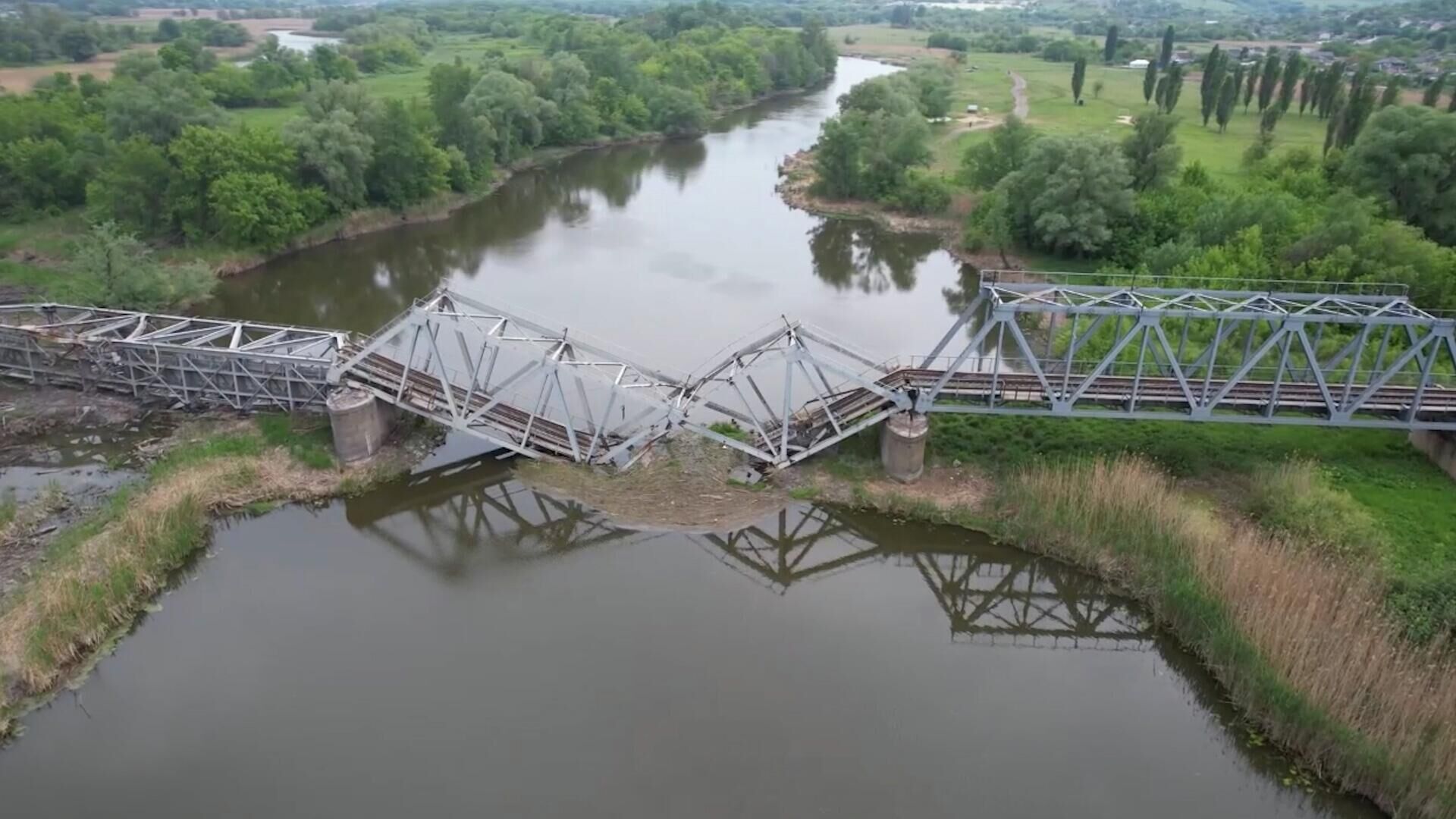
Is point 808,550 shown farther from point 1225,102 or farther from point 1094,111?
point 1094,111

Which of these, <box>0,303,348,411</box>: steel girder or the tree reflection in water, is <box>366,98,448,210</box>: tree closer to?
the tree reflection in water

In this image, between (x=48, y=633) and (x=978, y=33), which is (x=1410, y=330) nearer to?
(x=48, y=633)

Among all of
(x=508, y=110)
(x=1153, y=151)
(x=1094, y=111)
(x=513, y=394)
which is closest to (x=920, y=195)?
(x=1153, y=151)

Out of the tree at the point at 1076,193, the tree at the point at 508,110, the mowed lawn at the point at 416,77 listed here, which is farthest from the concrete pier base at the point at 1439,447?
the mowed lawn at the point at 416,77

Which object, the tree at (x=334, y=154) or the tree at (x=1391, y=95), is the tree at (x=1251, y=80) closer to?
the tree at (x=1391, y=95)

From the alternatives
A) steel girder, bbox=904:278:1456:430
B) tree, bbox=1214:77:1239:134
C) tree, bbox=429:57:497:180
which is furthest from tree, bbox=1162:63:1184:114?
Answer: steel girder, bbox=904:278:1456:430

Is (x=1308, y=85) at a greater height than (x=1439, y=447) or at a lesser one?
greater
